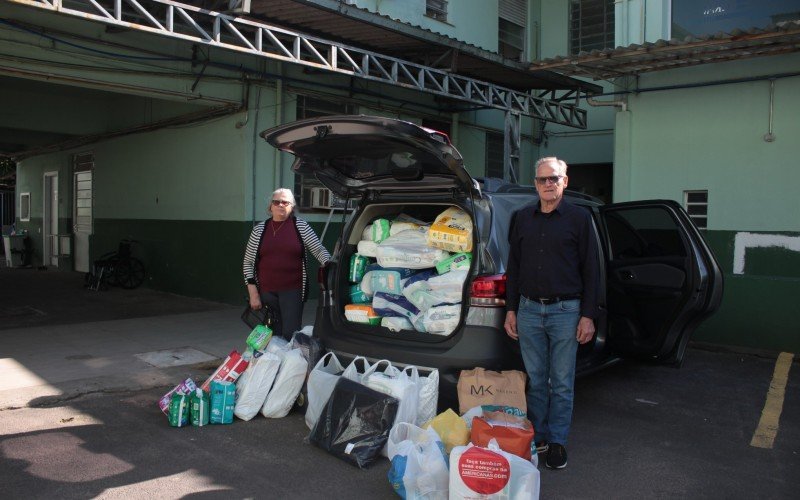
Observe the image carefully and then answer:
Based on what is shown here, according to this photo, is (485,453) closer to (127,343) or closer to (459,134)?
(127,343)

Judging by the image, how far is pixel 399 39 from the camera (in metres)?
9.77

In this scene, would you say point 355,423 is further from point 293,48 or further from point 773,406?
point 293,48

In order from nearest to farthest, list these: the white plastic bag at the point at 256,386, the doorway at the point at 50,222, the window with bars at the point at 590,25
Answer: the white plastic bag at the point at 256,386 → the window with bars at the point at 590,25 → the doorway at the point at 50,222

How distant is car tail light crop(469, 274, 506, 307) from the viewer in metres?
4.30

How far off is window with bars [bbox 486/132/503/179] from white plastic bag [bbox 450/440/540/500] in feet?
37.4

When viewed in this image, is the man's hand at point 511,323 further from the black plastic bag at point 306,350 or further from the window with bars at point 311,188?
the window with bars at point 311,188

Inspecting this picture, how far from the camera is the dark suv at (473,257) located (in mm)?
4305

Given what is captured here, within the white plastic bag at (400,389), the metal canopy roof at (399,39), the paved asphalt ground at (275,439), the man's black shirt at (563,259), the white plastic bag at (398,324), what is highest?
the metal canopy roof at (399,39)

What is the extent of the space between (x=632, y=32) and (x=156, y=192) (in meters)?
8.41

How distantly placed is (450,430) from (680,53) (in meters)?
6.41

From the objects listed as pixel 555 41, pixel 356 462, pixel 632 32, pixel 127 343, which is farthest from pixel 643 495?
pixel 555 41

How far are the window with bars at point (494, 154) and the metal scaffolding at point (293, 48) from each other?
1.29 metres

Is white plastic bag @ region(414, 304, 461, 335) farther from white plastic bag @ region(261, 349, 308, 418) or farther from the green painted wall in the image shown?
the green painted wall

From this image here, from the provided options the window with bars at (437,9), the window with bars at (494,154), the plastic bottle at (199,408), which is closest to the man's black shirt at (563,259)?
the plastic bottle at (199,408)
